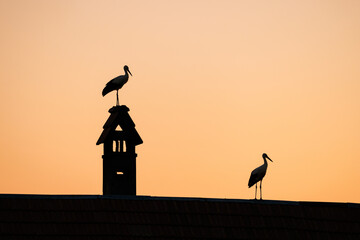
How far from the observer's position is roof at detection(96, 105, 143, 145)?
27.9 meters

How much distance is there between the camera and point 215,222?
2294 centimetres

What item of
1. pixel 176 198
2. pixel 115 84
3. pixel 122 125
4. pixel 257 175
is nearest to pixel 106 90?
pixel 115 84

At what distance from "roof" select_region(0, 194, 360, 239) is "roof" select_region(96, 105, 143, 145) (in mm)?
4883

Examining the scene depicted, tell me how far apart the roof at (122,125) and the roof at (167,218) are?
488 centimetres

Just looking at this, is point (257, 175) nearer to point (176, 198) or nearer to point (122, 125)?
point (122, 125)

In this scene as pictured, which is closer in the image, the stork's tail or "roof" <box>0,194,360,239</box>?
"roof" <box>0,194,360,239</box>

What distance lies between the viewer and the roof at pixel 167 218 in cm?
2184

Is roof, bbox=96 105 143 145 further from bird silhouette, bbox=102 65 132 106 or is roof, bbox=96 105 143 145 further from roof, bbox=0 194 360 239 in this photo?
roof, bbox=0 194 360 239

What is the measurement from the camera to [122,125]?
28.2 metres

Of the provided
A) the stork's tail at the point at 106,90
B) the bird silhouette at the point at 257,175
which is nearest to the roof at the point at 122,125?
the stork's tail at the point at 106,90

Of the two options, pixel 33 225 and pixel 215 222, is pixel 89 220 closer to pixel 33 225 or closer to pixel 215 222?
pixel 33 225

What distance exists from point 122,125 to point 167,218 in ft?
19.8

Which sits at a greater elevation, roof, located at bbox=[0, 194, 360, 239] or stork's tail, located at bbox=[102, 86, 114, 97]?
stork's tail, located at bbox=[102, 86, 114, 97]

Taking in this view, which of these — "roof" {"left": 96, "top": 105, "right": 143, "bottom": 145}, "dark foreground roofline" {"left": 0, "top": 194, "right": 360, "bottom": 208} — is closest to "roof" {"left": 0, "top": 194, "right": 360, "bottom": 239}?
"dark foreground roofline" {"left": 0, "top": 194, "right": 360, "bottom": 208}
